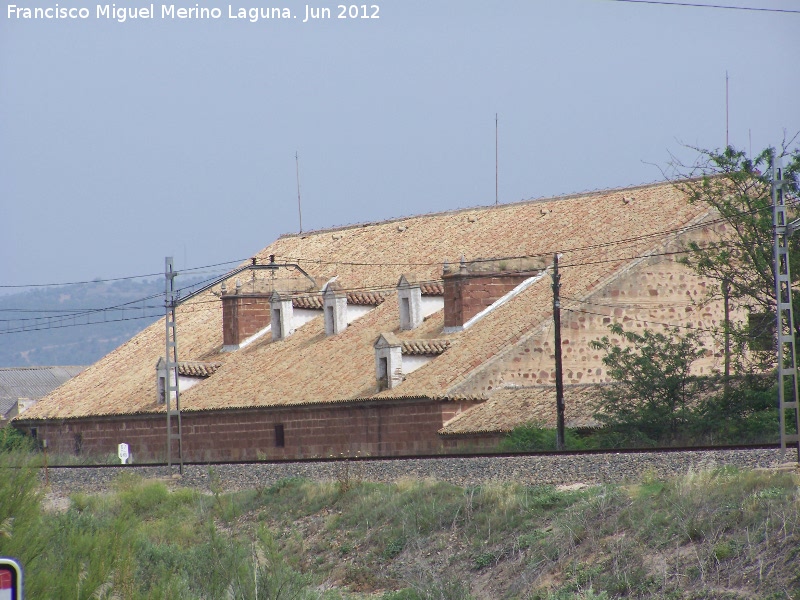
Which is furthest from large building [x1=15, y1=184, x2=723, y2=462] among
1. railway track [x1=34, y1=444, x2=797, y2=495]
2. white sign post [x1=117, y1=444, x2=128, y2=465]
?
railway track [x1=34, y1=444, x2=797, y2=495]

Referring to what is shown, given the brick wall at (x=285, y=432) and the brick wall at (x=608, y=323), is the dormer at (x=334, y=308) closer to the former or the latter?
the brick wall at (x=285, y=432)

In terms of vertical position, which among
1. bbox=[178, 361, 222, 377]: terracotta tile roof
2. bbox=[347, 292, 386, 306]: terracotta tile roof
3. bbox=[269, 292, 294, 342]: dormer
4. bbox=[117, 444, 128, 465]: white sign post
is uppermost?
bbox=[347, 292, 386, 306]: terracotta tile roof

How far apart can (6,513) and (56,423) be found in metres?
37.6

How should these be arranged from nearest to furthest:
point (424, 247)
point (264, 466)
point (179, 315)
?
point (264, 466) → point (424, 247) → point (179, 315)

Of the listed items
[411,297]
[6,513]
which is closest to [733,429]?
[411,297]

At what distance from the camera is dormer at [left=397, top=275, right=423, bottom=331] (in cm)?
4294

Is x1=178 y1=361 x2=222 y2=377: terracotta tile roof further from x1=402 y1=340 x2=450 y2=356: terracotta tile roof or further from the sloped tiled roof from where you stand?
x1=402 y1=340 x2=450 y2=356: terracotta tile roof

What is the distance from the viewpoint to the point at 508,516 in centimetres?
2134

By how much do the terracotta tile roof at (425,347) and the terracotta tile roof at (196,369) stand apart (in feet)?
32.9

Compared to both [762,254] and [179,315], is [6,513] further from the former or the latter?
[179,315]

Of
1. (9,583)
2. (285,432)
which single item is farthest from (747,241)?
(9,583)

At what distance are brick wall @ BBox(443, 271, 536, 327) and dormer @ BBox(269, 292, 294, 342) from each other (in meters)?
8.23

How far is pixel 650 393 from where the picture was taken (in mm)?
33750

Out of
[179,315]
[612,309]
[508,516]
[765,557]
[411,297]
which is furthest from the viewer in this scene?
[179,315]
